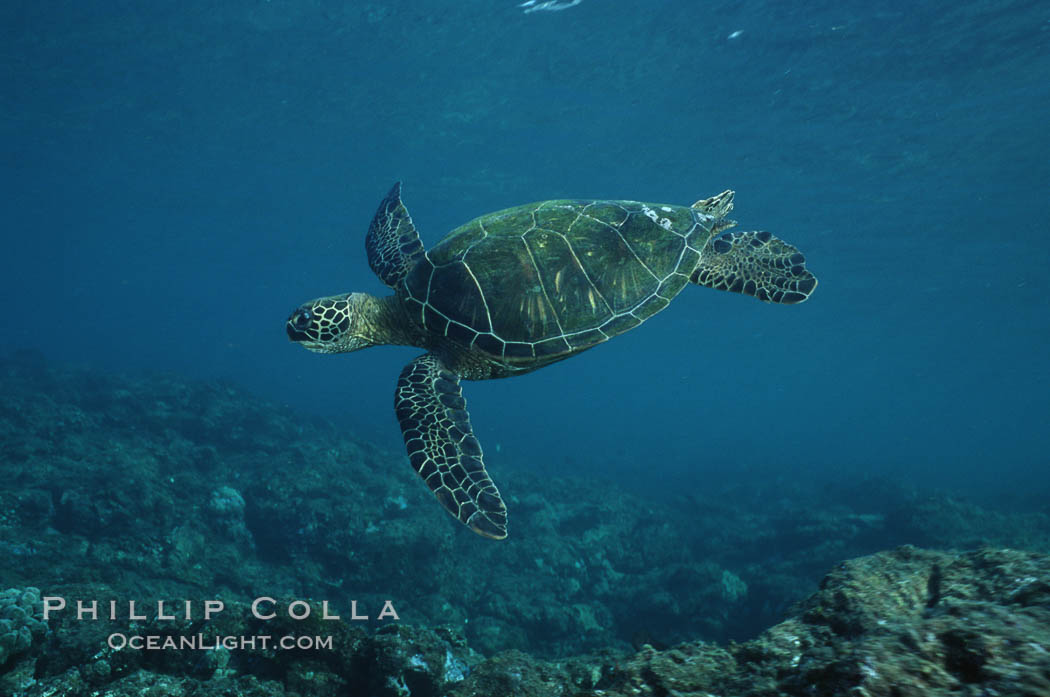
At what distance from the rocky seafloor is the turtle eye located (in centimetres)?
277

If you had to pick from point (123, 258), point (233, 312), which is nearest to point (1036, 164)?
point (123, 258)

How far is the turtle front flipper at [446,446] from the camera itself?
4.06 metres

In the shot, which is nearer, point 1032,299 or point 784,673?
point 784,673

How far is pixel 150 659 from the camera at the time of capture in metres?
4.20

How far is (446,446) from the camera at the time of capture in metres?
4.60

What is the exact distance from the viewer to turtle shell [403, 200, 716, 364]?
5.05 metres

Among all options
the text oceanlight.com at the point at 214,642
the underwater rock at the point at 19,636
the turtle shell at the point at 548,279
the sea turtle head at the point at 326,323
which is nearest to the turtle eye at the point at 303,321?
the sea turtle head at the point at 326,323

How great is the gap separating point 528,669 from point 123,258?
8787 centimetres

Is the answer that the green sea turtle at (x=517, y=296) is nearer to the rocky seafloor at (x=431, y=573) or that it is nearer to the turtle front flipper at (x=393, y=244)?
the turtle front flipper at (x=393, y=244)

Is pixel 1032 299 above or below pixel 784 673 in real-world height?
above

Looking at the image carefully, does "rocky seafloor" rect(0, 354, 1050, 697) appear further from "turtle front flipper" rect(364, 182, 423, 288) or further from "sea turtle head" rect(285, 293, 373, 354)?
"turtle front flipper" rect(364, 182, 423, 288)

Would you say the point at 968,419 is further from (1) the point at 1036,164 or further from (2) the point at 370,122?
(2) the point at 370,122

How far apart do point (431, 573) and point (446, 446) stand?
650cm

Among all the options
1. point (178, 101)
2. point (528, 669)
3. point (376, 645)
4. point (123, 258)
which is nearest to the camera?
point (528, 669)
